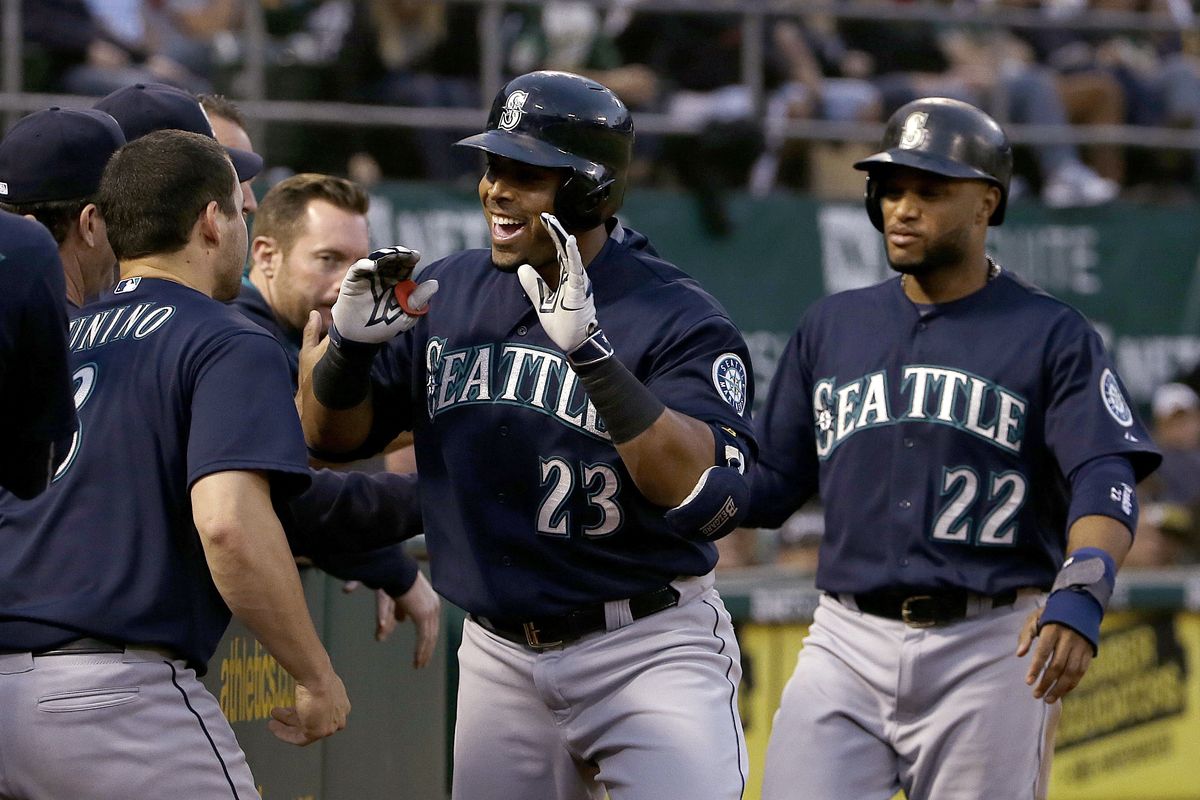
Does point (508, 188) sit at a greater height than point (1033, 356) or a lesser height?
greater

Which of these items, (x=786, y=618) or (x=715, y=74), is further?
(x=715, y=74)

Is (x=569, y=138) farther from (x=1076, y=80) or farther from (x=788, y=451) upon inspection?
(x=1076, y=80)

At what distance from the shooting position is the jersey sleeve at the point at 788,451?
16.3 ft

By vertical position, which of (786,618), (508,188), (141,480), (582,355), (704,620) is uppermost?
(508,188)

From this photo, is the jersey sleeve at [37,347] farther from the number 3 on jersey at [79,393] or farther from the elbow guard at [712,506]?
the elbow guard at [712,506]

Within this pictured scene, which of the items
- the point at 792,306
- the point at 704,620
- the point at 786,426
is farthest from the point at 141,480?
the point at 792,306

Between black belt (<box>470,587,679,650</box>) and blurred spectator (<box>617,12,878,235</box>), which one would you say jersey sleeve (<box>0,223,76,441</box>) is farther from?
blurred spectator (<box>617,12,878,235</box>)

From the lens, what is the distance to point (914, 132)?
486 cm

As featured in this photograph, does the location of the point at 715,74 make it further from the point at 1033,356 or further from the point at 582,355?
the point at 582,355

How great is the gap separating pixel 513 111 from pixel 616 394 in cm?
80

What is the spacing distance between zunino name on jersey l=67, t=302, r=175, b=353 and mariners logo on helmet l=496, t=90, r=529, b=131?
0.93m

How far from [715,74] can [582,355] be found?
748cm

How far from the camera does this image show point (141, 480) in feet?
10.8

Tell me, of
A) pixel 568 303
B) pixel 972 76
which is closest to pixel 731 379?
pixel 568 303
